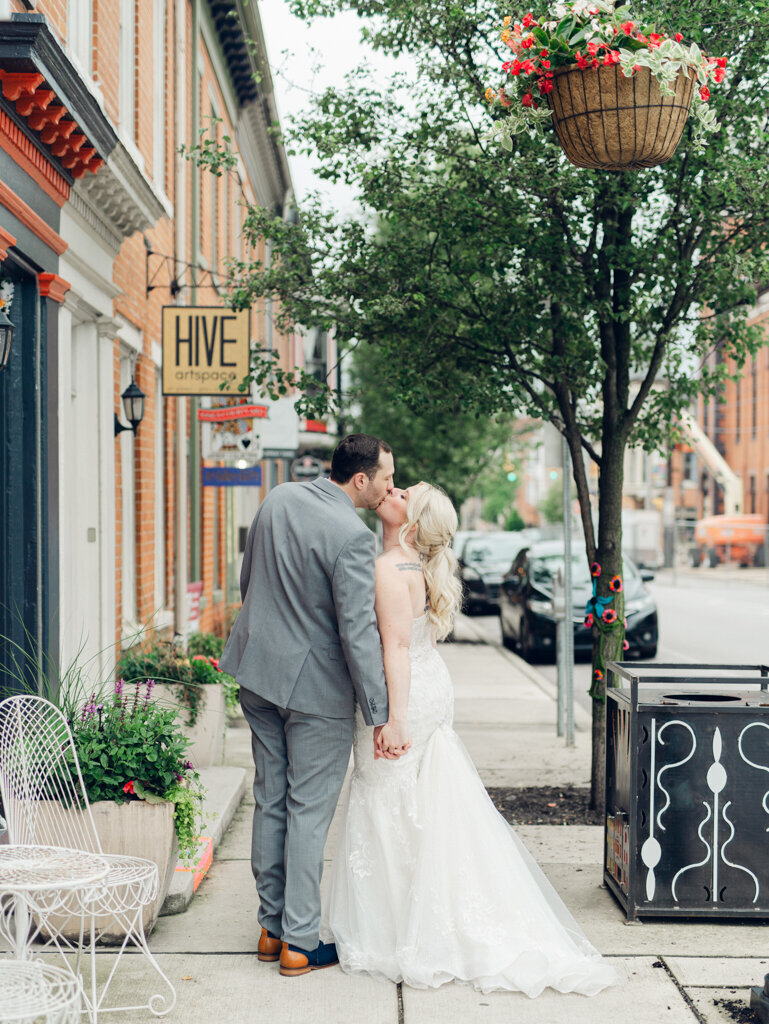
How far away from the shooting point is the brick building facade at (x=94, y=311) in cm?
624

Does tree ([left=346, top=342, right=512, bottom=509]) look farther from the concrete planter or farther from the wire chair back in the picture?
the wire chair back

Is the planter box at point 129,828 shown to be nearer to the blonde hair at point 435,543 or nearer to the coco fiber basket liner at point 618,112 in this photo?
the blonde hair at point 435,543

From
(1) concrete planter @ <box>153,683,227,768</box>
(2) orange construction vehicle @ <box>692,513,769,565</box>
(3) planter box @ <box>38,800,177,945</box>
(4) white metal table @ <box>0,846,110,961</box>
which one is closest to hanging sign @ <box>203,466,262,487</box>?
(1) concrete planter @ <box>153,683,227,768</box>

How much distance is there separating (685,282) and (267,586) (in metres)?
3.75

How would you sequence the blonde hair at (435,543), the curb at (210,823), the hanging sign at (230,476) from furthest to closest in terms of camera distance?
the hanging sign at (230,476), the curb at (210,823), the blonde hair at (435,543)

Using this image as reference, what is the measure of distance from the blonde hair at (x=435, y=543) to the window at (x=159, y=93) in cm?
745

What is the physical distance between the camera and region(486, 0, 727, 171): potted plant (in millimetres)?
4453

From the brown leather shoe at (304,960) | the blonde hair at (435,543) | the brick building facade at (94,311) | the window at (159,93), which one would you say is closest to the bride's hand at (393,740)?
the blonde hair at (435,543)

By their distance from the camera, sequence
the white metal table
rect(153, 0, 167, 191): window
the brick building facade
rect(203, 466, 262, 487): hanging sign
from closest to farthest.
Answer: the white metal table
the brick building facade
rect(153, 0, 167, 191): window
rect(203, 466, 262, 487): hanging sign

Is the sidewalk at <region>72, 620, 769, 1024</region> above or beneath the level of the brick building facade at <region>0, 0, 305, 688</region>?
beneath

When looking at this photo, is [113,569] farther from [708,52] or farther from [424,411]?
[708,52]

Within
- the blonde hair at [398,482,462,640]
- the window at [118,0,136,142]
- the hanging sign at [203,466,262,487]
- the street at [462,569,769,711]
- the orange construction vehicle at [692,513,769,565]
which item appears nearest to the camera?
the blonde hair at [398,482,462,640]

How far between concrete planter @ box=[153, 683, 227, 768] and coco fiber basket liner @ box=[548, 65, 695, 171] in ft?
13.6

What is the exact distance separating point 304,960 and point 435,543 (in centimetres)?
163
